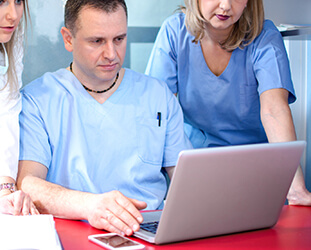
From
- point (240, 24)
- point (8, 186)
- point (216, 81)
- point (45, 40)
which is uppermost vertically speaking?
point (240, 24)

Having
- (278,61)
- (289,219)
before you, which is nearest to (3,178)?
(289,219)

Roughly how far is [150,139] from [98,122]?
0.17 m

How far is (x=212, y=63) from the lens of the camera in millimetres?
1811

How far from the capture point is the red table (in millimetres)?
920

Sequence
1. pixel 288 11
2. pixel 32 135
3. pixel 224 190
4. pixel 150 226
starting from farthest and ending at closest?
pixel 288 11, pixel 32 135, pixel 150 226, pixel 224 190

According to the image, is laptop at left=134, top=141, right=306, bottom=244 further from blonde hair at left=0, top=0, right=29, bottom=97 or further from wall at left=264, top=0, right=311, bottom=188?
wall at left=264, top=0, right=311, bottom=188

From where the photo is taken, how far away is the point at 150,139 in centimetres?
152

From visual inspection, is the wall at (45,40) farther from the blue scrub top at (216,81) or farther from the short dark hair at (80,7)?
the short dark hair at (80,7)

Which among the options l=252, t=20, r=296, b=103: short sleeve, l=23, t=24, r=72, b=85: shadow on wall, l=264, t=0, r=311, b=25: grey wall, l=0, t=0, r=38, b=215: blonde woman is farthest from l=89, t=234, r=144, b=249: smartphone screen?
l=264, t=0, r=311, b=25: grey wall

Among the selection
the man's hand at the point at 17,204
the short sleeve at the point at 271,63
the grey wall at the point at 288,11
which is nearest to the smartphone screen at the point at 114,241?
the man's hand at the point at 17,204

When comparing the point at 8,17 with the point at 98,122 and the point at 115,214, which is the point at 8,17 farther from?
the point at 115,214

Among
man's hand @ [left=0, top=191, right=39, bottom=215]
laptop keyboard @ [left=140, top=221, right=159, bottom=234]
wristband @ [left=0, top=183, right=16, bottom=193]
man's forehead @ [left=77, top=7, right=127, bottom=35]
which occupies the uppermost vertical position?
man's forehead @ [left=77, top=7, right=127, bottom=35]

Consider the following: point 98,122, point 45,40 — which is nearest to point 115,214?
point 98,122

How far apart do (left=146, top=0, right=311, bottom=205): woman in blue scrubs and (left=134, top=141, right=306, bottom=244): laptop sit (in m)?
0.64
